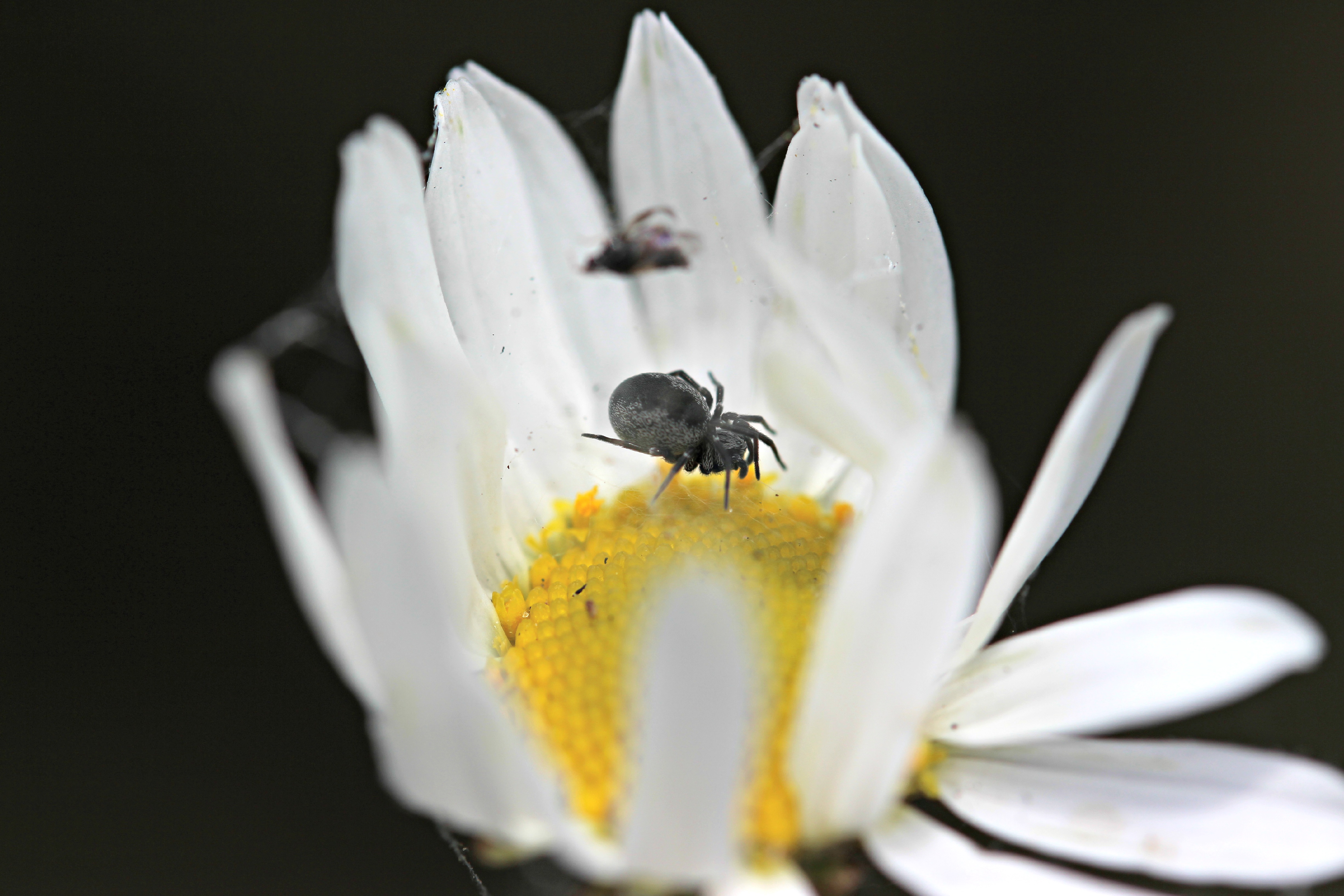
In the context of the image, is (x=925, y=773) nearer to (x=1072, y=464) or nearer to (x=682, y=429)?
(x=1072, y=464)

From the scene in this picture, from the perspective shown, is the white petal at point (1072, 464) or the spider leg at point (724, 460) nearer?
the white petal at point (1072, 464)

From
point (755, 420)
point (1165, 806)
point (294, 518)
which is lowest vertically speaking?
point (1165, 806)

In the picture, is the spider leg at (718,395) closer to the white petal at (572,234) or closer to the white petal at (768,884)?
the white petal at (572,234)

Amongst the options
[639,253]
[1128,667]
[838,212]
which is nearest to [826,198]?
[838,212]

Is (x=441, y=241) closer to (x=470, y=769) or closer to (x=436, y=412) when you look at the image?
(x=436, y=412)

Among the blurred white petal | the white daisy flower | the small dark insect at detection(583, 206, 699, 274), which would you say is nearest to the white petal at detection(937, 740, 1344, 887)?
the white daisy flower

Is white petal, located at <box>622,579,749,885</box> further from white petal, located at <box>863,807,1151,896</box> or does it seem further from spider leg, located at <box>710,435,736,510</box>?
spider leg, located at <box>710,435,736,510</box>

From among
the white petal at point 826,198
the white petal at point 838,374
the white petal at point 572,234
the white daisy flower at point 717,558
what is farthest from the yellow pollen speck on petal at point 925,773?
the white petal at point 572,234

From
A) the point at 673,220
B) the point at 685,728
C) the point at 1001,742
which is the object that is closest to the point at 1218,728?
the point at 1001,742
